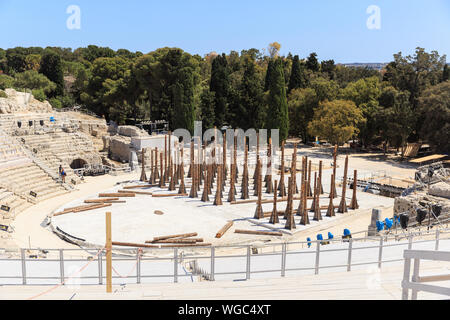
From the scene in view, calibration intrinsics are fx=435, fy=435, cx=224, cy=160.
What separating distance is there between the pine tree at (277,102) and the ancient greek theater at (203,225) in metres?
2.31

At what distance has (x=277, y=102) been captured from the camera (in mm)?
45000

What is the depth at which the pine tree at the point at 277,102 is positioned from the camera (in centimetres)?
4484

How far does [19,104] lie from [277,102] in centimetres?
2755

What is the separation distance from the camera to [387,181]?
110 feet

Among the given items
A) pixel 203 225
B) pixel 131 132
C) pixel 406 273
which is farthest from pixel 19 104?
pixel 406 273

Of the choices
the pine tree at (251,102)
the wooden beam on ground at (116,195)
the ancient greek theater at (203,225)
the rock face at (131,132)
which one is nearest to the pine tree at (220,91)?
the pine tree at (251,102)

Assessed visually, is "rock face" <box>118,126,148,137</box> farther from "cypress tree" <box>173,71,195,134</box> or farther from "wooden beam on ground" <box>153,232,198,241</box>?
"wooden beam on ground" <box>153,232,198,241</box>

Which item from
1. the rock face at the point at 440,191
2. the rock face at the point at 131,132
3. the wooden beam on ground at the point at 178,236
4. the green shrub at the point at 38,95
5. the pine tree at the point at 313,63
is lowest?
the wooden beam on ground at the point at 178,236

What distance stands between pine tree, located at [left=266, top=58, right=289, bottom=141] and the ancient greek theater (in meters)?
2.31

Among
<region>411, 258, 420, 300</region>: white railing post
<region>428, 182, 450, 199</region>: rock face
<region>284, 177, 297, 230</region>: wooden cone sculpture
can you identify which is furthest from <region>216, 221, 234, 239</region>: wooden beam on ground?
<region>411, 258, 420, 300</region>: white railing post

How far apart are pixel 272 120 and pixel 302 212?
23.6 m

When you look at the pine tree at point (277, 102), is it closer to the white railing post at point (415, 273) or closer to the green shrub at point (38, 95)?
the green shrub at point (38, 95)

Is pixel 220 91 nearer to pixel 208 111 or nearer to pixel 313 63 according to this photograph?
pixel 208 111
